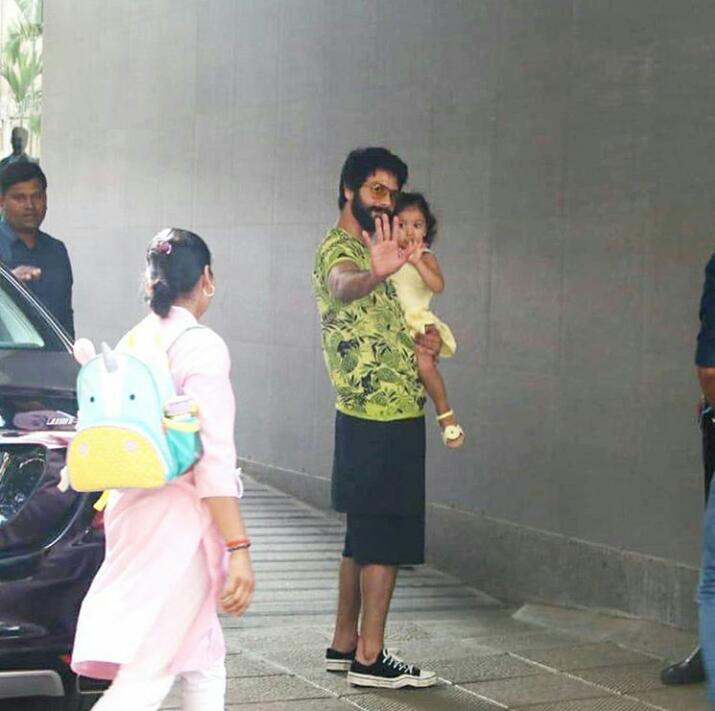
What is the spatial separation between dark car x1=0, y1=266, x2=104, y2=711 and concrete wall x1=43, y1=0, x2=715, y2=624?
2978 millimetres

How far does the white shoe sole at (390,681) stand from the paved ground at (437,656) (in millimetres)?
27

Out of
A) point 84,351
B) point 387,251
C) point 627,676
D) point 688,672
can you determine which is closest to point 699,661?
point 688,672

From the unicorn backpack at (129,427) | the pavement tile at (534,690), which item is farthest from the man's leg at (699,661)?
the unicorn backpack at (129,427)

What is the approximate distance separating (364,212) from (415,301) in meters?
0.40

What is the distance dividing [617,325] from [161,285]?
3360mm

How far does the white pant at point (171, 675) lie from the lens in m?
3.90

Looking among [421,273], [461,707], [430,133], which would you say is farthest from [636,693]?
[430,133]

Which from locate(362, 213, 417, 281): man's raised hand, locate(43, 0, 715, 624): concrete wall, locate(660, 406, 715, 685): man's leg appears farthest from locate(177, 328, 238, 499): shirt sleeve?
locate(43, 0, 715, 624): concrete wall

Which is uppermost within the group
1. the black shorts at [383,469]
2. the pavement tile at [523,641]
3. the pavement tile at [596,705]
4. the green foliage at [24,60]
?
the green foliage at [24,60]

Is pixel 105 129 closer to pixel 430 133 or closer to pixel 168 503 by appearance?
pixel 430 133

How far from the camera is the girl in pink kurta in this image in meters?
3.89

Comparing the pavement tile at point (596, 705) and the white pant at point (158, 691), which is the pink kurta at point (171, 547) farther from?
the pavement tile at point (596, 705)

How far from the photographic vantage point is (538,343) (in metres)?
7.51

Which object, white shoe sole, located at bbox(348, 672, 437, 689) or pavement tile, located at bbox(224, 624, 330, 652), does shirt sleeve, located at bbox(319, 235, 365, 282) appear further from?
pavement tile, located at bbox(224, 624, 330, 652)
